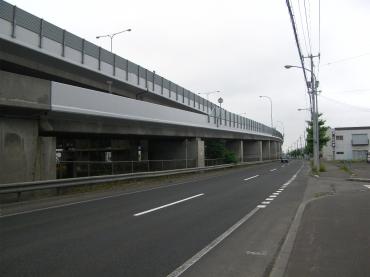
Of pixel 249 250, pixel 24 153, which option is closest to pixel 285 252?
pixel 249 250

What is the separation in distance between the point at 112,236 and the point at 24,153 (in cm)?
862

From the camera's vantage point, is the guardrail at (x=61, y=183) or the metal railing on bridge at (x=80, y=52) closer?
the guardrail at (x=61, y=183)

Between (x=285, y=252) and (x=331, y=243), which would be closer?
(x=285, y=252)

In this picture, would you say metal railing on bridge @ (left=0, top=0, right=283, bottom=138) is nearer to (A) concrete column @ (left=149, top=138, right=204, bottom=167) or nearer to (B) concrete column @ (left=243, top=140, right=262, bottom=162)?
(A) concrete column @ (left=149, top=138, right=204, bottom=167)

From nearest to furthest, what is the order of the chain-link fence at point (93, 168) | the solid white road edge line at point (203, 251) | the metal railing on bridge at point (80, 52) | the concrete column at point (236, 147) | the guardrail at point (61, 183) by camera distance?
the solid white road edge line at point (203, 251) → the guardrail at point (61, 183) → the metal railing on bridge at point (80, 52) → the chain-link fence at point (93, 168) → the concrete column at point (236, 147)

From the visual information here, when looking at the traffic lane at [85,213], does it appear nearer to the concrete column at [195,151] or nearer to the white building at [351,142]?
the concrete column at [195,151]

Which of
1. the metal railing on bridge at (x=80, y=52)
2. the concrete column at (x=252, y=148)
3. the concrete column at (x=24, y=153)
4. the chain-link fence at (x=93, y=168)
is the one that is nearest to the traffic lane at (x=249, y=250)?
the concrete column at (x=24, y=153)

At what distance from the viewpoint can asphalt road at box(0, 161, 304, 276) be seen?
19.7 ft

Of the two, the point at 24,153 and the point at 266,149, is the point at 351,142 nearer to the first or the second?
the point at 266,149

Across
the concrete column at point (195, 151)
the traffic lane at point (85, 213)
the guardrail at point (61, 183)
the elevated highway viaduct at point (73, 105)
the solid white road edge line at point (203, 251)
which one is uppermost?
the elevated highway viaduct at point (73, 105)

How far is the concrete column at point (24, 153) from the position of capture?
1448cm

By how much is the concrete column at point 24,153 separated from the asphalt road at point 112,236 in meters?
3.22

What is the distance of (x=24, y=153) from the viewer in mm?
15289

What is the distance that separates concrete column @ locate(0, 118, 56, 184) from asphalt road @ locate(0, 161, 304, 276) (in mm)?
3219
